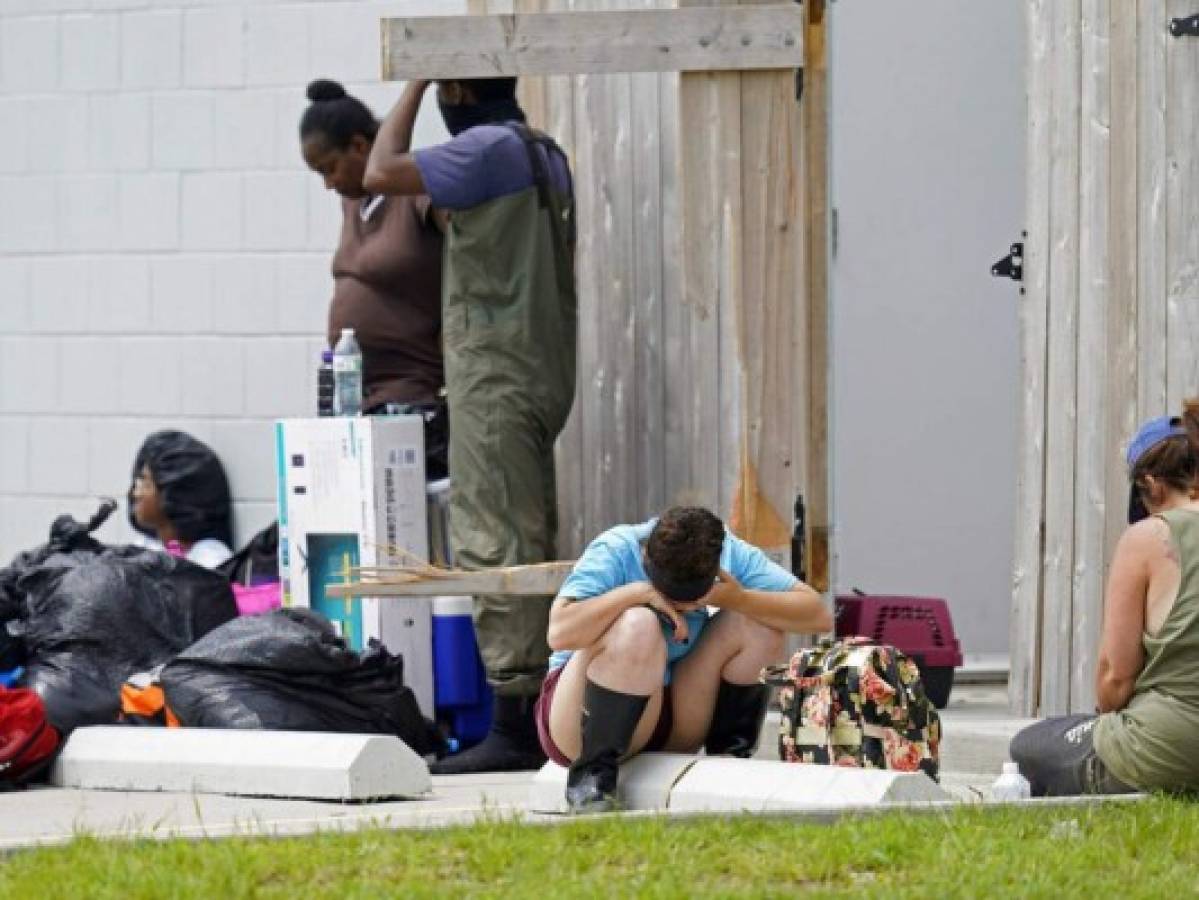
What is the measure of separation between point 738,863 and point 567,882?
15.6 inches

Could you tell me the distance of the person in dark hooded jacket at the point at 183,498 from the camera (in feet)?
33.6

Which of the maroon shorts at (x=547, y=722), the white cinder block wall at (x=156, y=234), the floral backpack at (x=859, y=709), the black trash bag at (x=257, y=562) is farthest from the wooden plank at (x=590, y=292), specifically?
A: the floral backpack at (x=859, y=709)

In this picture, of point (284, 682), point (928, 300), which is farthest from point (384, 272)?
point (928, 300)

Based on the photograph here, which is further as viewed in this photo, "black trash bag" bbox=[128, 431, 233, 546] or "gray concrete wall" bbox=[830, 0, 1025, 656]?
"black trash bag" bbox=[128, 431, 233, 546]

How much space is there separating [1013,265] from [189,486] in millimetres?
3148

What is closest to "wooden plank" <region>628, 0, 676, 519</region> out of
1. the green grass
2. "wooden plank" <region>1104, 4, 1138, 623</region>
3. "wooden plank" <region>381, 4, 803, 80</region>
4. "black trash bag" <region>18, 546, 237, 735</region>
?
"wooden plank" <region>381, 4, 803, 80</region>

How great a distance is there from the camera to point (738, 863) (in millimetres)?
5781

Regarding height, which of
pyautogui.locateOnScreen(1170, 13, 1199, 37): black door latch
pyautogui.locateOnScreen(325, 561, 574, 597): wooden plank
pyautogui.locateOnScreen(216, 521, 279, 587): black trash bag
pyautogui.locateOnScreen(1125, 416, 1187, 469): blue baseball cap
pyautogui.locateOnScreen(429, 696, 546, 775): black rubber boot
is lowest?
pyautogui.locateOnScreen(429, 696, 546, 775): black rubber boot

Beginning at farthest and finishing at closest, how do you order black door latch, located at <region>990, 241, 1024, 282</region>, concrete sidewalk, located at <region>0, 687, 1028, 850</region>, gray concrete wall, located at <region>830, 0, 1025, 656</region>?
gray concrete wall, located at <region>830, 0, 1025, 656</region> < black door latch, located at <region>990, 241, 1024, 282</region> < concrete sidewalk, located at <region>0, 687, 1028, 850</region>

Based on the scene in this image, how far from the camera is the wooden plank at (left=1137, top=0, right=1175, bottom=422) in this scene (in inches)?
313

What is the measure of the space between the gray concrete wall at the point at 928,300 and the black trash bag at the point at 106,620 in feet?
7.28

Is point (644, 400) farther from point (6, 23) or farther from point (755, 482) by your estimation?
point (6, 23)

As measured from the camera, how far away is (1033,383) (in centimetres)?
844

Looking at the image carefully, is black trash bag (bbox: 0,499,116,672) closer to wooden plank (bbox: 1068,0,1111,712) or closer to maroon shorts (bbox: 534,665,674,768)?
maroon shorts (bbox: 534,665,674,768)
